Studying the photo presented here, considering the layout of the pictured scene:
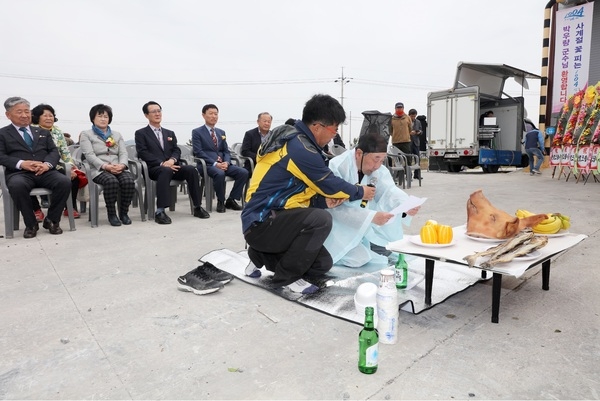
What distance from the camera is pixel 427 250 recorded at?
2.21m

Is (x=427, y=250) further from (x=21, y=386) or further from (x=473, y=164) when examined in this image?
(x=473, y=164)

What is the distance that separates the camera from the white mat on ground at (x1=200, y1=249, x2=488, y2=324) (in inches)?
90.3

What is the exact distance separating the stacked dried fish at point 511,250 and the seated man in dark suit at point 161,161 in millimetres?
3811

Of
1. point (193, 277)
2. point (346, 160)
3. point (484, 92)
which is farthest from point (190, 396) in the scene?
point (484, 92)

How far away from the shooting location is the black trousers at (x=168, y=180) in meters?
5.00

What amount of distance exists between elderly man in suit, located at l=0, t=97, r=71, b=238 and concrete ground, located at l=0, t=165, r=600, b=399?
43.4 inches

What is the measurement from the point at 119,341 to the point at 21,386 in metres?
0.42

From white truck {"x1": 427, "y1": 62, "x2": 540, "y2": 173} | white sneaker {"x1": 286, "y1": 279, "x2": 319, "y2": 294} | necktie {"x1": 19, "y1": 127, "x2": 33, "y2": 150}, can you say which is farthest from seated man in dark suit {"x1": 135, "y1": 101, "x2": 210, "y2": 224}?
white truck {"x1": 427, "y1": 62, "x2": 540, "y2": 173}

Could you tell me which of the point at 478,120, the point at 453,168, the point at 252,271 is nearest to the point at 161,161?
the point at 252,271

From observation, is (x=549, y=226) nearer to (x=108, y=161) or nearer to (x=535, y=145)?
(x=108, y=161)

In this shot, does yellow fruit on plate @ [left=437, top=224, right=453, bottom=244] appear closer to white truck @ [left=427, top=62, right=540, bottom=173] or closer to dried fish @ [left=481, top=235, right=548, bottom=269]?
dried fish @ [left=481, top=235, right=548, bottom=269]

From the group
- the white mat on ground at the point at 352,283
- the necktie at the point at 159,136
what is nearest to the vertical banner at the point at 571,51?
the white mat on ground at the point at 352,283

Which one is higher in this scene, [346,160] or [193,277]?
[346,160]

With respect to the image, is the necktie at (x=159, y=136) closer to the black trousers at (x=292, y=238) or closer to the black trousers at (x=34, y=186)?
the black trousers at (x=34, y=186)
